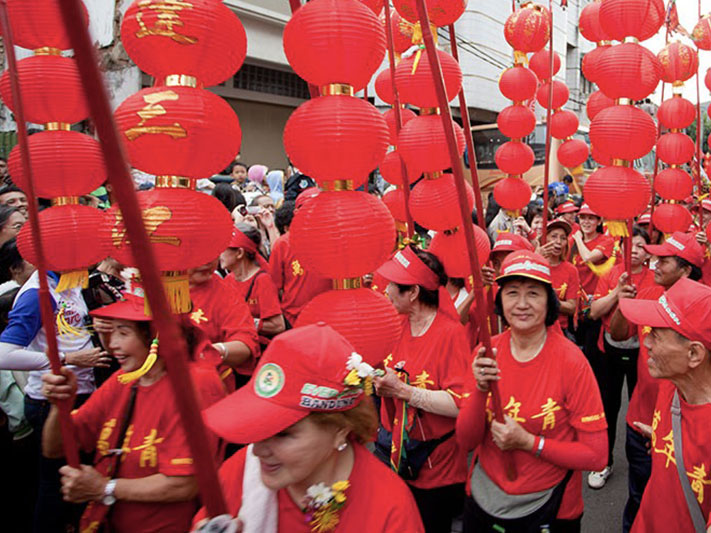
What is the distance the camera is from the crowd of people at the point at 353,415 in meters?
1.38

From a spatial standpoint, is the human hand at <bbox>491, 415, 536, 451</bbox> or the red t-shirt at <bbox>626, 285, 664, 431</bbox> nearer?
the human hand at <bbox>491, 415, 536, 451</bbox>

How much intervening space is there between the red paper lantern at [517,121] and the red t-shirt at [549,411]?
86.0 inches

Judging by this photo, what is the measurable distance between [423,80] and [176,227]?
1.47m

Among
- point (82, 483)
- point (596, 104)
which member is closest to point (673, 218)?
point (596, 104)

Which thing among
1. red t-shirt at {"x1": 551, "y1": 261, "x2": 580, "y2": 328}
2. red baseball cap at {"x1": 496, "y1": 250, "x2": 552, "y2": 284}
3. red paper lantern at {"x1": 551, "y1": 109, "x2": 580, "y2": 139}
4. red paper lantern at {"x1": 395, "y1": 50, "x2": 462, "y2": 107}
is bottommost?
red t-shirt at {"x1": 551, "y1": 261, "x2": 580, "y2": 328}

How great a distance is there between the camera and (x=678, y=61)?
15.1 ft

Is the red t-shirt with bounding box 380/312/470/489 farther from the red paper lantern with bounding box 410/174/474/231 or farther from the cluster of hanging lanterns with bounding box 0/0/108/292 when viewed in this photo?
the cluster of hanging lanterns with bounding box 0/0/108/292

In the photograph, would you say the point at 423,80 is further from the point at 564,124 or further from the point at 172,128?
the point at 564,124

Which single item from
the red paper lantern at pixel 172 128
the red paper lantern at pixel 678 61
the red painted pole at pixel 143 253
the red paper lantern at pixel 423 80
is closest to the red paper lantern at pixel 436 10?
the red paper lantern at pixel 423 80

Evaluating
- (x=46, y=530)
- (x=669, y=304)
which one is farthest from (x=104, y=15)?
(x=669, y=304)

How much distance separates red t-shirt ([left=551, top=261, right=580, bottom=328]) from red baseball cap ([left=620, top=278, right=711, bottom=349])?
8.25ft

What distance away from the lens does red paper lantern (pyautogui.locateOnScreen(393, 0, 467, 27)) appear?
8.29ft

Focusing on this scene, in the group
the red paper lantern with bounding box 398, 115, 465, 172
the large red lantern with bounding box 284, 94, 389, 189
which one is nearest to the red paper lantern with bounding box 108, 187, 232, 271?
the large red lantern with bounding box 284, 94, 389, 189

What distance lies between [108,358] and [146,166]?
1.90m
